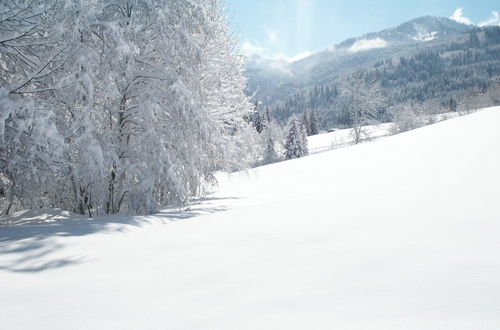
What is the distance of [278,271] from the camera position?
2.11 m

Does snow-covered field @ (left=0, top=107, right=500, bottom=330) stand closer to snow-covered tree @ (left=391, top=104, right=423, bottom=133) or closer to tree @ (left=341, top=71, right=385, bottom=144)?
tree @ (left=341, top=71, right=385, bottom=144)

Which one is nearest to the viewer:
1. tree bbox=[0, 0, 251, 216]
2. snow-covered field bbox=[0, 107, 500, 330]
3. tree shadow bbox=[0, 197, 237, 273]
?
snow-covered field bbox=[0, 107, 500, 330]

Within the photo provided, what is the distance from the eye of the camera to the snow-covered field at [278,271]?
1.52 m

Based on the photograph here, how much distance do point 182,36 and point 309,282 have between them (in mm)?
6155

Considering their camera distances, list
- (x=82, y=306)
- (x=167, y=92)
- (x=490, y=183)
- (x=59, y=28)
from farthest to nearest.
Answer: (x=167, y=92) → (x=59, y=28) → (x=490, y=183) → (x=82, y=306)

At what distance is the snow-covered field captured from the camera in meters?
1.52

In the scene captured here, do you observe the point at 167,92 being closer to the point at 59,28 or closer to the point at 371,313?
the point at 59,28

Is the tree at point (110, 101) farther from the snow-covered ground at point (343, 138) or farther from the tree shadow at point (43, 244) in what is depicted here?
the snow-covered ground at point (343, 138)

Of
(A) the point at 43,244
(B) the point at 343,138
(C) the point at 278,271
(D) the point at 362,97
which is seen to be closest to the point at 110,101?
(A) the point at 43,244

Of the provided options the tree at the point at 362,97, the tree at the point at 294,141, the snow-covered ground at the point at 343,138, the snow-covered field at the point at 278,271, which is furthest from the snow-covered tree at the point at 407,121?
the snow-covered field at the point at 278,271

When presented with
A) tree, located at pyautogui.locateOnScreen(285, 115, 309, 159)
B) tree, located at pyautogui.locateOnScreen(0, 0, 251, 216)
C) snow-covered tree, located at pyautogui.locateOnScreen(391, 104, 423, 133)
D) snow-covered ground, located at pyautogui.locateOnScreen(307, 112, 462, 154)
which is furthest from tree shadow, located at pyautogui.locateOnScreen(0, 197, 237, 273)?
snow-covered tree, located at pyautogui.locateOnScreen(391, 104, 423, 133)

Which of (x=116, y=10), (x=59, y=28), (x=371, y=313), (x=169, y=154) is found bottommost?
(x=371, y=313)

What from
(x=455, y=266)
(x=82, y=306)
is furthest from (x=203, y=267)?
(x=455, y=266)

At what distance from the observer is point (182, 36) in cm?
658
